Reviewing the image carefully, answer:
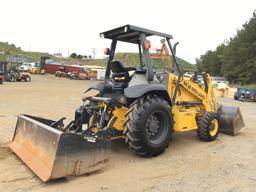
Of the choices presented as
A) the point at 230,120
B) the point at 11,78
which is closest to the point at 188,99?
the point at 230,120

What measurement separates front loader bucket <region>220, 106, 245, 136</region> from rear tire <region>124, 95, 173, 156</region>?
103 inches

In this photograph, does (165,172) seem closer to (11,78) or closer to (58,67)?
(11,78)

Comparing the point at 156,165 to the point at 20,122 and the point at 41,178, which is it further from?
the point at 20,122

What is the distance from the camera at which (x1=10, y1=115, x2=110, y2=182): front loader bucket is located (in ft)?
13.5

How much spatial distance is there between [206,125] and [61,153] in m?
3.52

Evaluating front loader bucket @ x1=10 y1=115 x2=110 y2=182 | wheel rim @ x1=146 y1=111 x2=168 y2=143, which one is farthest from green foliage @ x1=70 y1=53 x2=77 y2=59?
front loader bucket @ x1=10 y1=115 x2=110 y2=182

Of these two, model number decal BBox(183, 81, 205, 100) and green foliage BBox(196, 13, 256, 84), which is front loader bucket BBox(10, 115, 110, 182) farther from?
green foliage BBox(196, 13, 256, 84)

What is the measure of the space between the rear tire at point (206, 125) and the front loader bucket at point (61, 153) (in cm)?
270

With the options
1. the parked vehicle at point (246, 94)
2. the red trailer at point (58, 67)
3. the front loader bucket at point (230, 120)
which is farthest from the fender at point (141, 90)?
the red trailer at point (58, 67)

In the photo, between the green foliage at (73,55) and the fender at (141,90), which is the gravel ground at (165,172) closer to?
the fender at (141,90)

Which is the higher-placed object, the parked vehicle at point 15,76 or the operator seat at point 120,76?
the operator seat at point 120,76

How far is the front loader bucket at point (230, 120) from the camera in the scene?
24.8 ft

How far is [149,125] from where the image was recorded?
5.41 m

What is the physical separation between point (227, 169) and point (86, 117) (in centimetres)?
277
